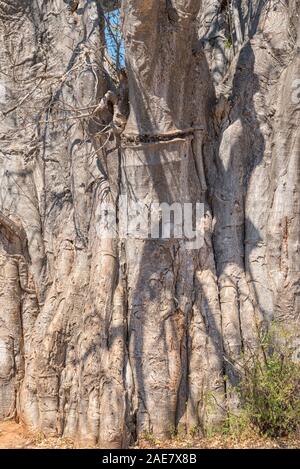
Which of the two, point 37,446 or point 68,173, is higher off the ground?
point 68,173

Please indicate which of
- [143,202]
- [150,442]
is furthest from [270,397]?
[143,202]

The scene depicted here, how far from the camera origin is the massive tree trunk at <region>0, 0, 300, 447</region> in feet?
16.3

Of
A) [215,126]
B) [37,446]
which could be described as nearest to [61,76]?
[215,126]

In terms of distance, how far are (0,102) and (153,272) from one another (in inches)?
97.0

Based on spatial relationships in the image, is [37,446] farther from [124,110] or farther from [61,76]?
[61,76]

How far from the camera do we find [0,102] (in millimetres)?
6125

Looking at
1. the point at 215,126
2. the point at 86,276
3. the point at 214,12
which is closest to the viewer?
the point at 86,276

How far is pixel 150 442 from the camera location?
4.85m
